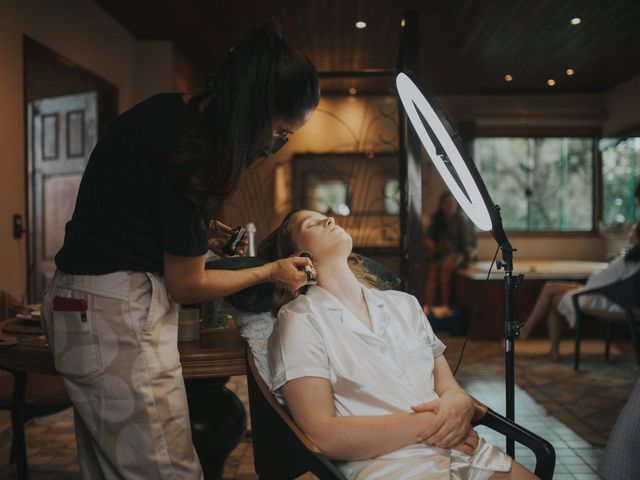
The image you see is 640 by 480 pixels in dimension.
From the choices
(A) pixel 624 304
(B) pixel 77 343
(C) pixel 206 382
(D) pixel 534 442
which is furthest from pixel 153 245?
(A) pixel 624 304

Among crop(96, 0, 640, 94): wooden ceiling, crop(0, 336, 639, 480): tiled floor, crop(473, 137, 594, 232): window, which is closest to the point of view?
crop(0, 336, 639, 480): tiled floor

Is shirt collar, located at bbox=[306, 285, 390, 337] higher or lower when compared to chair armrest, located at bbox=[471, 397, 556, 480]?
higher

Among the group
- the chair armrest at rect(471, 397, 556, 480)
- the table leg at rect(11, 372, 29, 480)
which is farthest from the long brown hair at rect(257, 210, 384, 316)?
the table leg at rect(11, 372, 29, 480)

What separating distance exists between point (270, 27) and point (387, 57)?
5063 millimetres

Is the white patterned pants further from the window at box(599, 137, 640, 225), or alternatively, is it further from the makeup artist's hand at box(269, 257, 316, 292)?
the window at box(599, 137, 640, 225)

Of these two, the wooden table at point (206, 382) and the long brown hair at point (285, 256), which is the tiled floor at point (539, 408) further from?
the long brown hair at point (285, 256)

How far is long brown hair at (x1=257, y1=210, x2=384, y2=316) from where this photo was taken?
163 cm

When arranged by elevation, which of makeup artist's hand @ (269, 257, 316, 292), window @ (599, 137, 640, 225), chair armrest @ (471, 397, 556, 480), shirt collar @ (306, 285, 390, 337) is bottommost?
chair armrest @ (471, 397, 556, 480)

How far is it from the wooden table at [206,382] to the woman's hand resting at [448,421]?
527 millimetres

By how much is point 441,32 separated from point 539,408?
3188mm

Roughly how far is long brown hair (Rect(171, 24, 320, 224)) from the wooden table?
53 centimetres

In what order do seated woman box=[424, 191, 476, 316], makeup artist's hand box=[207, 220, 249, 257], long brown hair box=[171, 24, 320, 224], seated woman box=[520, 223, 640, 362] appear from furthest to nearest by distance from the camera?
1. seated woman box=[424, 191, 476, 316]
2. seated woman box=[520, 223, 640, 362]
3. makeup artist's hand box=[207, 220, 249, 257]
4. long brown hair box=[171, 24, 320, 224]

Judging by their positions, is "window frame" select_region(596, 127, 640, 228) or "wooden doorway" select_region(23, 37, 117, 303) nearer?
"wooden doorway" select_region(23, 37, 117, 303)

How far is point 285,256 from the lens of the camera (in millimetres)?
1734
